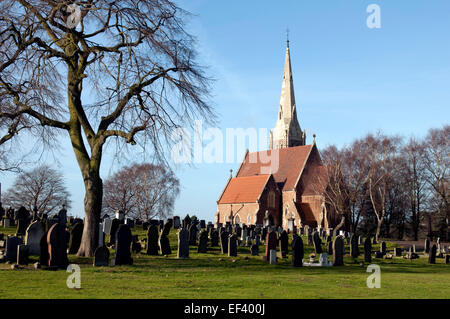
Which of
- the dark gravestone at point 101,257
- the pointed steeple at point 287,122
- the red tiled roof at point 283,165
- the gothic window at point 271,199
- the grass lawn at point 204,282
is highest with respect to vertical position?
the pointed steeple at point 287,122

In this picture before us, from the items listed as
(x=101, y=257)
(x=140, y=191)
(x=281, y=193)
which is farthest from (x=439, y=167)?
(x=101, y=257)

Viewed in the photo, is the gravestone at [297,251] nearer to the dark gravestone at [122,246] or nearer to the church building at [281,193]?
the dark gravestone at [122,246]

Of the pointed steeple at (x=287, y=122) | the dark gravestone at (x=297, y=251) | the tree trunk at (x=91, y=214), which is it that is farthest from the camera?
the pointed steeple at (x=287, y=122)

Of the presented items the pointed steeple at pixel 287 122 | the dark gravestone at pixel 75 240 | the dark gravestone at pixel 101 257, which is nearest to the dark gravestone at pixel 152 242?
the dark gravestone at pixel 75 240

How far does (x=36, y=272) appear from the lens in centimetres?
1183

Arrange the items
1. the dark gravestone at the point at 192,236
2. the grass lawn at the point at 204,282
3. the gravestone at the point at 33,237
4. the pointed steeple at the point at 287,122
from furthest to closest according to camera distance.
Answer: the pointed steeple at the point at 287,122, the dark gravestone at the point at 192,236, the gravestone at the point at 33,237, the grass lawn at the point at 204,282

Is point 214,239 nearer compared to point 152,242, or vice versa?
point 152,242

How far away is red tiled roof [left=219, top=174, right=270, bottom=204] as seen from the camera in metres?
51.4

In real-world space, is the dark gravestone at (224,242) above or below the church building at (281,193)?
below

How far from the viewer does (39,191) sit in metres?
Answer: 53.1

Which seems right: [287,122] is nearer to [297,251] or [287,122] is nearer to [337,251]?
[337,251]

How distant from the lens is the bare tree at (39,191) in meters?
52.6

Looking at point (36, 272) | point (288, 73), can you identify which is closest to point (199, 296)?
point (36, 272)

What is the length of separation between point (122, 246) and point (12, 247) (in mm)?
3592
